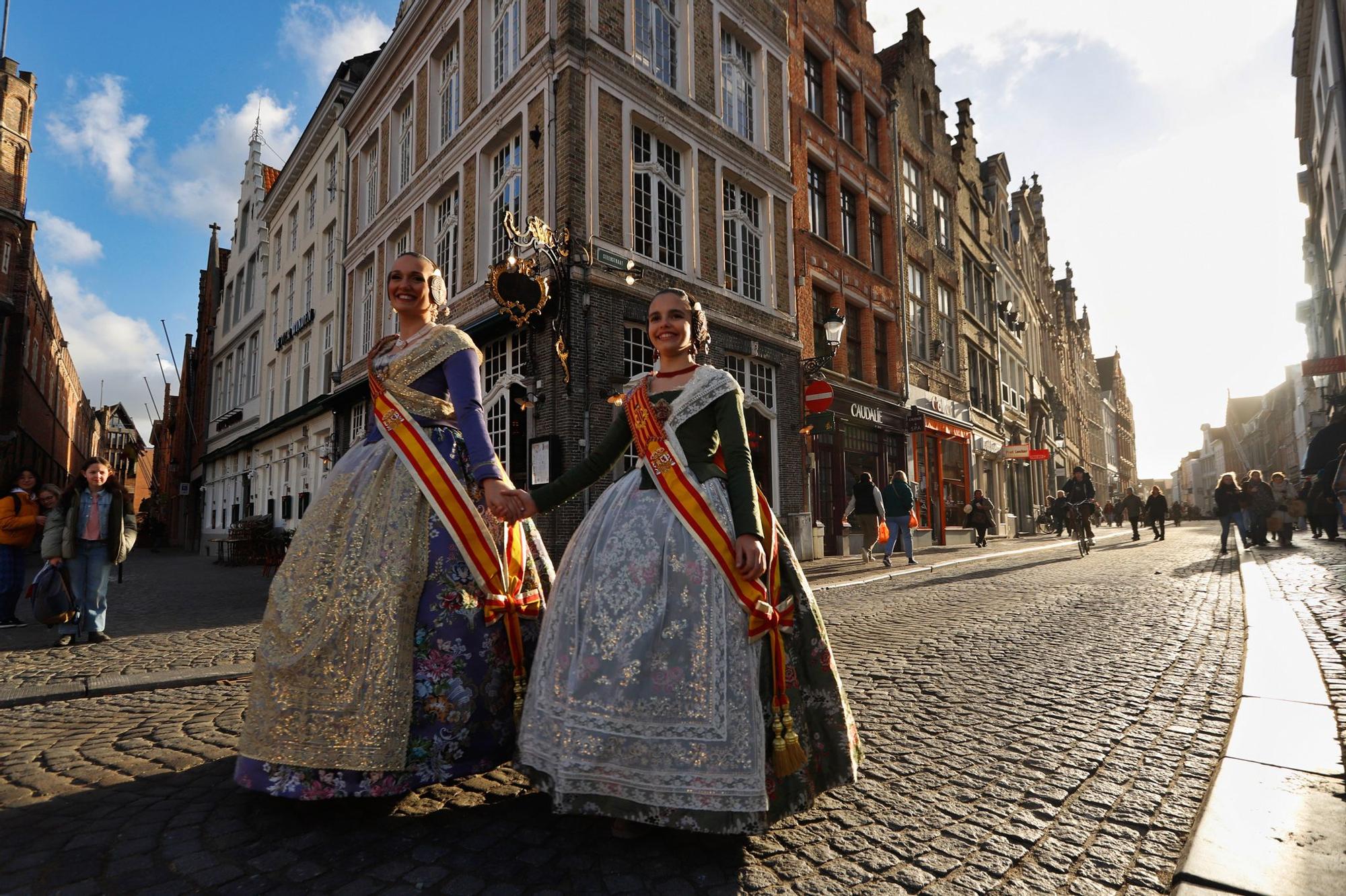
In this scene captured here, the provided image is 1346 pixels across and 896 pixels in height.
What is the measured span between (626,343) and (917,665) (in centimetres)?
888

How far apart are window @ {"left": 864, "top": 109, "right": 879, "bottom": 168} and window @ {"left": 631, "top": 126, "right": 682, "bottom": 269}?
30.6 feet

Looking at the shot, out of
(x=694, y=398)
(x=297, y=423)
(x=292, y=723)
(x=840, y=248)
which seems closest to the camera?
(x=292, y=723)

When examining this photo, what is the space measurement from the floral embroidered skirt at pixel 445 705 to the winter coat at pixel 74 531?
5465mm

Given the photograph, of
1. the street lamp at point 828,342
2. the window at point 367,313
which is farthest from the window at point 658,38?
the window at point 367,313

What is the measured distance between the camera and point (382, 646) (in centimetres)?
236

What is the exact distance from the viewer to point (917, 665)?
4.68m

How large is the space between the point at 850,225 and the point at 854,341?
129 inches

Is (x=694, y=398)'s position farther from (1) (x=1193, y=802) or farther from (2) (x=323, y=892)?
(1) (x=1193, y=802)

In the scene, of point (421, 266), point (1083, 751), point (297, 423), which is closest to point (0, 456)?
point (297, 423)

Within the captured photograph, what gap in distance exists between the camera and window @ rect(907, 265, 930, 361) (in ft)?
71.3

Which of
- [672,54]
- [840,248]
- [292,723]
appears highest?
[672,54]

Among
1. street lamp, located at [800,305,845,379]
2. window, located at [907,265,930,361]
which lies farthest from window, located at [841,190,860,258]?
street lamp, located at [800,305,845,379]

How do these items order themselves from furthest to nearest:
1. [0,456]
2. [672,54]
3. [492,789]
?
[0,456] < [672,54] < [492,789]

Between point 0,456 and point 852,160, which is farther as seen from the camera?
point 0,456
